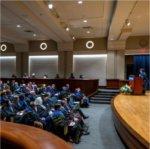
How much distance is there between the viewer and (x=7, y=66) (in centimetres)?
2128

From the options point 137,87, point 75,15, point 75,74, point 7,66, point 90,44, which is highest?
point 75,15

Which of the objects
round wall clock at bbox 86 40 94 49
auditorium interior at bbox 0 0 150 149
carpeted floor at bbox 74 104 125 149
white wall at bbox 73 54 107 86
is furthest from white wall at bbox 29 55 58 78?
carpeted floor at bbox 74 104 125 149

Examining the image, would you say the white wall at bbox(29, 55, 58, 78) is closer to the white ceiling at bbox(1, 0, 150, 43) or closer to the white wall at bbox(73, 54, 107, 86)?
the white wall at bbox(73, 54, 107, 86)

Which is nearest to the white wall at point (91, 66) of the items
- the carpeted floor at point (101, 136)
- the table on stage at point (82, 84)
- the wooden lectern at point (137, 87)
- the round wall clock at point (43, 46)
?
the round wall clock at point (43, 46)

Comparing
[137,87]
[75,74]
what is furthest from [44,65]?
[137,87]

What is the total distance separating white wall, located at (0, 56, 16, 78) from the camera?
2100 centimetres

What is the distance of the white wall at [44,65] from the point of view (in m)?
19.9

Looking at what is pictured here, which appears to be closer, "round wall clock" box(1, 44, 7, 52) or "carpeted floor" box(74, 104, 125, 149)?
"carpeted floor" box(74, 104, 125, 149)

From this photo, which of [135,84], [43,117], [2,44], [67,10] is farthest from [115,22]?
[2,44]

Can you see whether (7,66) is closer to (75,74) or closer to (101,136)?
(75,74)

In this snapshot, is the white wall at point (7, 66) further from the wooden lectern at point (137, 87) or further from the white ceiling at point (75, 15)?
the wooden lectern at point (137, 87)

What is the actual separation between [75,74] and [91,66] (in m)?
1.46

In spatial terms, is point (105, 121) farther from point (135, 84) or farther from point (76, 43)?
point (76, 43)

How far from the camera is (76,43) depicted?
19.0m
